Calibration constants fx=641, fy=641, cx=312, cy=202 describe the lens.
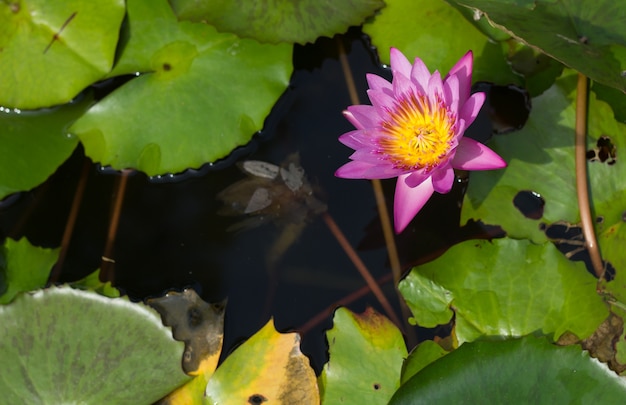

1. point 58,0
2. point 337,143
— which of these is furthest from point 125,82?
point 337,143

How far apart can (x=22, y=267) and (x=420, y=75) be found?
1.68m

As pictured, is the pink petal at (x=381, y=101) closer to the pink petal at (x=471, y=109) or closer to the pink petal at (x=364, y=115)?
the pink petal at (x=364, y=115)

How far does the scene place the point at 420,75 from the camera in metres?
2.06

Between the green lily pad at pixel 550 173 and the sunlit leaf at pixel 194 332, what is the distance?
41.5 inches

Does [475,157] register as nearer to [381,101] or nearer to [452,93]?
[452,93]

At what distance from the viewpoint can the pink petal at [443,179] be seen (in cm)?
203

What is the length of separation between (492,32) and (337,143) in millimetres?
739

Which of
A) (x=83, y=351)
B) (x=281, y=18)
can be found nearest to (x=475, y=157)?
(x=281, y=18)

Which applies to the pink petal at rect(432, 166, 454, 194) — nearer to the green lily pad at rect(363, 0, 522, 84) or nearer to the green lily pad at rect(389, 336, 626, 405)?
the green lily pad at rect(389, 336, 626, 405)

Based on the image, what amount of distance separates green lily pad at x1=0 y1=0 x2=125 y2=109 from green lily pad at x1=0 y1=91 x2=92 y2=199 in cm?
12

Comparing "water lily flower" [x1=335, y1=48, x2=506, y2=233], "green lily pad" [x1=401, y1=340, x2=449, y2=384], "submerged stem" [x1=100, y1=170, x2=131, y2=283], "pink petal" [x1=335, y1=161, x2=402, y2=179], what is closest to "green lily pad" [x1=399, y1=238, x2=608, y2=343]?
"green lily pad" [x1=401, y1=340, x2=449, y2=384]

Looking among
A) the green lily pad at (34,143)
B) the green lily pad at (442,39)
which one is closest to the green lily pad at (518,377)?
the green lily pad at (442,39)

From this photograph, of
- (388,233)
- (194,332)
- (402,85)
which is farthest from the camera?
(388,233)

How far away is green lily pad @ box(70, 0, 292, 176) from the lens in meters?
2.49
